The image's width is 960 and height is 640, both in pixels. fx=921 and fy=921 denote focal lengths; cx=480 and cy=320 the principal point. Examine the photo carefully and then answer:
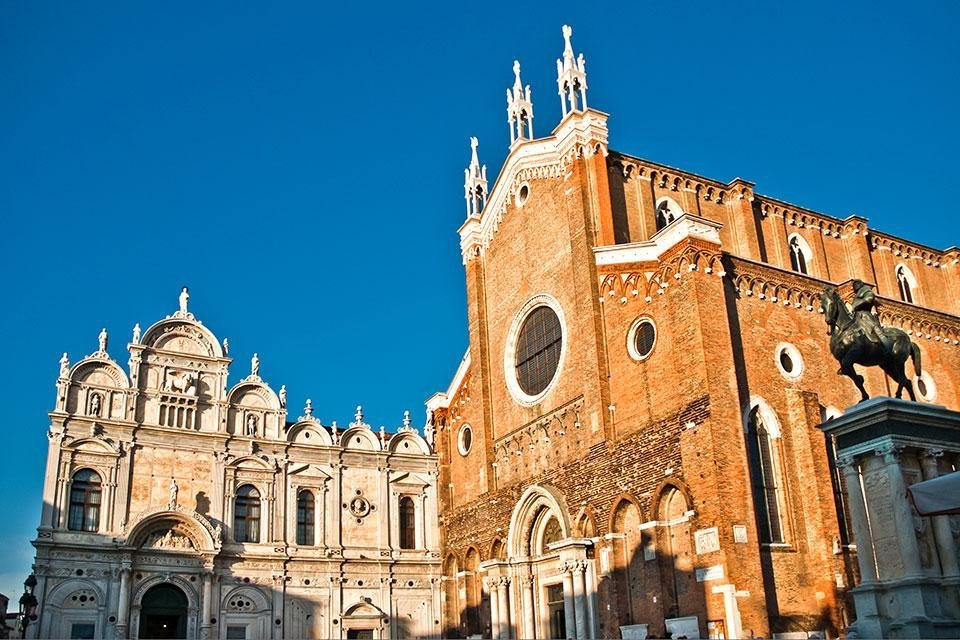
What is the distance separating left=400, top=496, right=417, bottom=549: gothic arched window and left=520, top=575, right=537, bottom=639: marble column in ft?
24.9

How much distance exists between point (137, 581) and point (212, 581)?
222cm

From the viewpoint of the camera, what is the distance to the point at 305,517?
3147 cm

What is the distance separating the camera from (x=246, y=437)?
30969 millimetres

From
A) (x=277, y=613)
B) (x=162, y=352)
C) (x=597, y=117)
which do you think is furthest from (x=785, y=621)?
(x=162, y=352)

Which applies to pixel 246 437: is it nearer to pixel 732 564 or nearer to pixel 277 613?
pixel 277 613

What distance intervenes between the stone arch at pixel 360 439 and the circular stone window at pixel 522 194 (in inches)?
398

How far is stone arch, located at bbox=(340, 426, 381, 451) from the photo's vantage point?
33.0 metres

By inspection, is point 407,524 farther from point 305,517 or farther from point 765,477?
point 765,477

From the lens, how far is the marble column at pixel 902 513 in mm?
13977

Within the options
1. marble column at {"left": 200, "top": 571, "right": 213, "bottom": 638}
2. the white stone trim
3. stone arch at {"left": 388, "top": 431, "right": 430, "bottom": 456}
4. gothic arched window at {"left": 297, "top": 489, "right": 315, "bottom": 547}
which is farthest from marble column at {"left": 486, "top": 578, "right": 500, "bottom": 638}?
marble column at {"left": 200, "top": 571, "right": 213, "bottom": 638}

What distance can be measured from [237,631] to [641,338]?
627 inches

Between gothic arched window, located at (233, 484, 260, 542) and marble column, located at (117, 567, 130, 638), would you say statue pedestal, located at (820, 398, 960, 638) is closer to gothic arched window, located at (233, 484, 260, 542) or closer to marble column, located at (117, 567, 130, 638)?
gothic arched window, located at (233, 484, 260, 542)

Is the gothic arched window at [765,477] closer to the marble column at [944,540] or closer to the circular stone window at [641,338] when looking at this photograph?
the circular stone window at [641,338]

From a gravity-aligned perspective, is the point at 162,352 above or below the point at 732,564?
above
